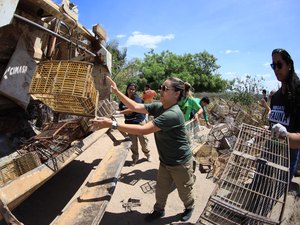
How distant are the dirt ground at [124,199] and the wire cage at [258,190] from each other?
139 centimetres

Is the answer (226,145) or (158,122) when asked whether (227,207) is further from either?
(226,145)

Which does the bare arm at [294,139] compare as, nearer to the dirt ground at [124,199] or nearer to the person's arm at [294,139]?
the person's arm at [294,139]

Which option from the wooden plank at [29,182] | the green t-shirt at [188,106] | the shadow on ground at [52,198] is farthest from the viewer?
the green t-shirt at [188,106]

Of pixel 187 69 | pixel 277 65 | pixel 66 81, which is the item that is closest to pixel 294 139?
pixel 277 65

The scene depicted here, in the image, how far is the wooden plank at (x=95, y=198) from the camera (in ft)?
9.28

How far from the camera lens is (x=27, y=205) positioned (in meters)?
4.39

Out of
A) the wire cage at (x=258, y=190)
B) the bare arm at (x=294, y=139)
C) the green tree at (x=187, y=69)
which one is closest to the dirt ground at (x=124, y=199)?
the wire cage at (x=258, y=190)

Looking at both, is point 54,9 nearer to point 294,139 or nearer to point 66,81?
point 66,81

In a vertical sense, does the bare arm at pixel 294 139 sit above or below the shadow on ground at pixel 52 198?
above

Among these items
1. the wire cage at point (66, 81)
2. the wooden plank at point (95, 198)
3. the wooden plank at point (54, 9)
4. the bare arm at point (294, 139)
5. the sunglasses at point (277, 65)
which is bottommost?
the wooden plank at point (95, 198)

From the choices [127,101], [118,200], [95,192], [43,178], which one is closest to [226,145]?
[118,200]

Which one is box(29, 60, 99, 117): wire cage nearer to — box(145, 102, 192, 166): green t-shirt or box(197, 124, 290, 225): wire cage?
box(145, 102, 192, 166): green t-shirt

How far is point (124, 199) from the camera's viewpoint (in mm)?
4852

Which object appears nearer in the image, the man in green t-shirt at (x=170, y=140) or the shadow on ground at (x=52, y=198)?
the man in green t-shirt at (x=170, y=140)
